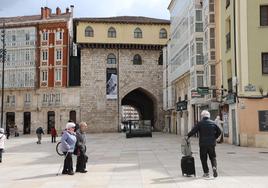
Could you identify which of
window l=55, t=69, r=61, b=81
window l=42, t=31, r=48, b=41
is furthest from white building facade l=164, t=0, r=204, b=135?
window l=42, t=31, r=48, b=41

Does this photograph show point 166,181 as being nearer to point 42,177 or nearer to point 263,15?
point 42,177

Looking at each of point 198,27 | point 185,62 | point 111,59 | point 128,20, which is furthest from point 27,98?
point 198,27

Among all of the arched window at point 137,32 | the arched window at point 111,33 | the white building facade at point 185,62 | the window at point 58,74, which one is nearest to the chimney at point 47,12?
the window at point 58,74

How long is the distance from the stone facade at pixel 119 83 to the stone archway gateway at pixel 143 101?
125 centimetres

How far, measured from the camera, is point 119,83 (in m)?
60.9

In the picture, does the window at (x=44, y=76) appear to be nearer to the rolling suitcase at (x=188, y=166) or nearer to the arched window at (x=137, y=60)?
the arched window at (x=137, y=60)

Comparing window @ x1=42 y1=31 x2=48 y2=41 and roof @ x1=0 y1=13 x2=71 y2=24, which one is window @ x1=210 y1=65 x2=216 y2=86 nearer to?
window @ x1=42 y1=31 x2=48 y2=41

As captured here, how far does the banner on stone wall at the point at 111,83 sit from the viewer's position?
60219mm

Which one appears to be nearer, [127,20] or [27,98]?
[27,98]

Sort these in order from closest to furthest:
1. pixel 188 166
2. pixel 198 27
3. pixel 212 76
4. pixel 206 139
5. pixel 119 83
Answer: pixel 206 139, pixel 188 166, pixel 212 76, pixel 198 27, pixel 119 83

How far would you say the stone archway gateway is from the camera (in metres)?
63.7

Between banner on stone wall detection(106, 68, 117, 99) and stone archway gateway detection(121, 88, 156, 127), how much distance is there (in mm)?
4166

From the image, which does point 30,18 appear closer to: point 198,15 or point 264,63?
point 198,15

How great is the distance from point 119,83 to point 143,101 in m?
10.6
